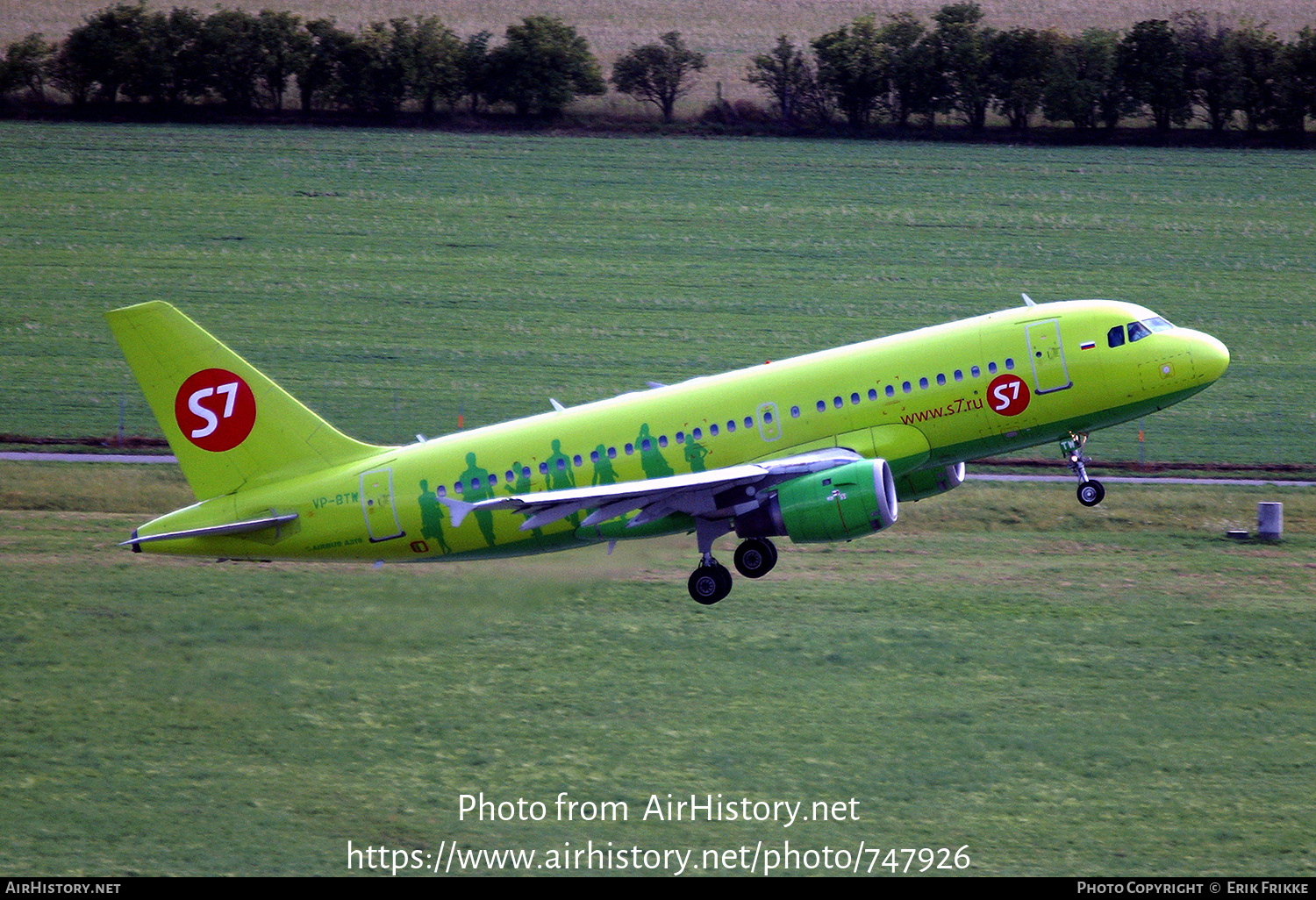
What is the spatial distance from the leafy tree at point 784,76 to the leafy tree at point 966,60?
1034cm

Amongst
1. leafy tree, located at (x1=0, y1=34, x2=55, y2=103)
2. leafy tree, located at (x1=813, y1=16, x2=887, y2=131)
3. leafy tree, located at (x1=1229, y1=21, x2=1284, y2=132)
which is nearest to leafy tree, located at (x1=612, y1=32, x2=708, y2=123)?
leafy tree, located at (x1=813, y1=16, x2=887, y2=131)

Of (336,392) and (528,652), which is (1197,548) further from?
(336,392)

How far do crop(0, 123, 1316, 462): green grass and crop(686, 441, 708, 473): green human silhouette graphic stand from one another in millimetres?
35997

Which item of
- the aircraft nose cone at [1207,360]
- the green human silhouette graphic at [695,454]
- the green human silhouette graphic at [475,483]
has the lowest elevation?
the green human silhouette graphic at [475,483]

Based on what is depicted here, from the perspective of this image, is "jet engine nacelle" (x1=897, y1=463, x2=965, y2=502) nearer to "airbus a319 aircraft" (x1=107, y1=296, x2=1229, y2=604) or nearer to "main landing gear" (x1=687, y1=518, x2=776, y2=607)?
"airbus a319 aircraft" (x1=107, y1=296, x2=1229, y2=604)

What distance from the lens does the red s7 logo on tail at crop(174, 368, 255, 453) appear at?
131ft

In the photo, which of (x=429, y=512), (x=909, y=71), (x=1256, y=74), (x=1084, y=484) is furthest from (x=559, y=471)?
(x=1256, y=74)

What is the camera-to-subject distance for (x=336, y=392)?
7650 centimetres

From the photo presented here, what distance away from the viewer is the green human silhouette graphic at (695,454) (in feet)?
123

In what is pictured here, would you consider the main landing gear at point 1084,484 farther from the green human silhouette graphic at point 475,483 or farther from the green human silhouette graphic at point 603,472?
the green human silhouette graphic at point 475,483

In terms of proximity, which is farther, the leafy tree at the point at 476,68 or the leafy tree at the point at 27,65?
the leafy tree at the point at 27,65

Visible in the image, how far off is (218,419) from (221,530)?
3.26 metres

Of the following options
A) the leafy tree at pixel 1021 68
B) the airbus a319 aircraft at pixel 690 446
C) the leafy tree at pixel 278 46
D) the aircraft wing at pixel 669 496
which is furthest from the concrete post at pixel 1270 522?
the leafy tree at pixel 278 46

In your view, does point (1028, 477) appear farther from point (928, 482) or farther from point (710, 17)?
point (710, 17)
